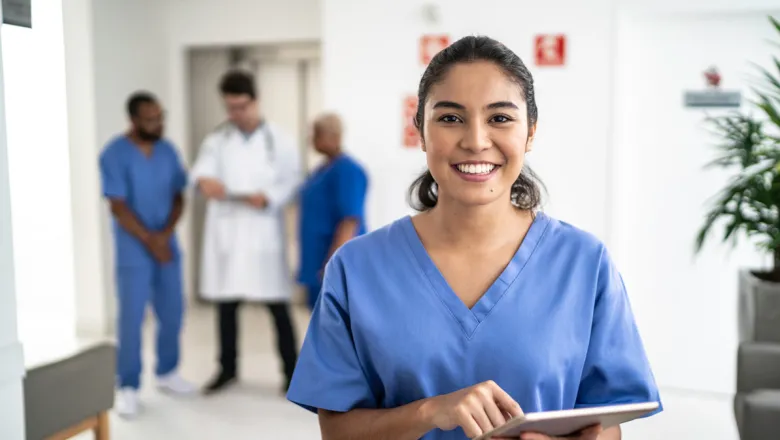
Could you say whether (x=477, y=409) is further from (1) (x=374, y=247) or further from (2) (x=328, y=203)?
(2) (x=328, y=203)

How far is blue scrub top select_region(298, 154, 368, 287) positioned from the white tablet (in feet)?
6.89

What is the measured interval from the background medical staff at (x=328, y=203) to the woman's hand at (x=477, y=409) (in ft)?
6.82

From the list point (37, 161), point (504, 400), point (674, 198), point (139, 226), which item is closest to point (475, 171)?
point (504, 400)

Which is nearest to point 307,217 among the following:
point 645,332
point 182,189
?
point 182,189

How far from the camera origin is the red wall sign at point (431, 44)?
349 centimetres

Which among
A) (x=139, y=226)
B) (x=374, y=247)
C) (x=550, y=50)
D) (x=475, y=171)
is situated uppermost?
(x=550, y=50)

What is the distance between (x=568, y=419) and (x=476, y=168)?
1.13 feet

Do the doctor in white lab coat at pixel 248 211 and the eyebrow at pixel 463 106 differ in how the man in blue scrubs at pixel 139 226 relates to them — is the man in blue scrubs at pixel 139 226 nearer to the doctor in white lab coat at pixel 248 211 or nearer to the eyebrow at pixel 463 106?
the doctor in white lab coat at pixel 248 211

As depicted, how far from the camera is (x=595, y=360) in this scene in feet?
3.41

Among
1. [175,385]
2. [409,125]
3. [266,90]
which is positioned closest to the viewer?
[175,385]

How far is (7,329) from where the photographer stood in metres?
1.39

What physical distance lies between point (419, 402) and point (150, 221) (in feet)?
7.95

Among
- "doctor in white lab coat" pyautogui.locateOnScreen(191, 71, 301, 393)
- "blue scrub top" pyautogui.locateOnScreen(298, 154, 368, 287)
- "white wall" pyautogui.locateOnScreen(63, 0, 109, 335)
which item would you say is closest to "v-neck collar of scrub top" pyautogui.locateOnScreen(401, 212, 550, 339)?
"blue scrub top" pyautogui.locateOnScreen(298, 154, 368, 287)

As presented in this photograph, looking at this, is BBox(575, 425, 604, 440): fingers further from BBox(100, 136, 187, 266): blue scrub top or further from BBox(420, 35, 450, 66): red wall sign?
BBox(420, 35, 450, 66): red wall sign
